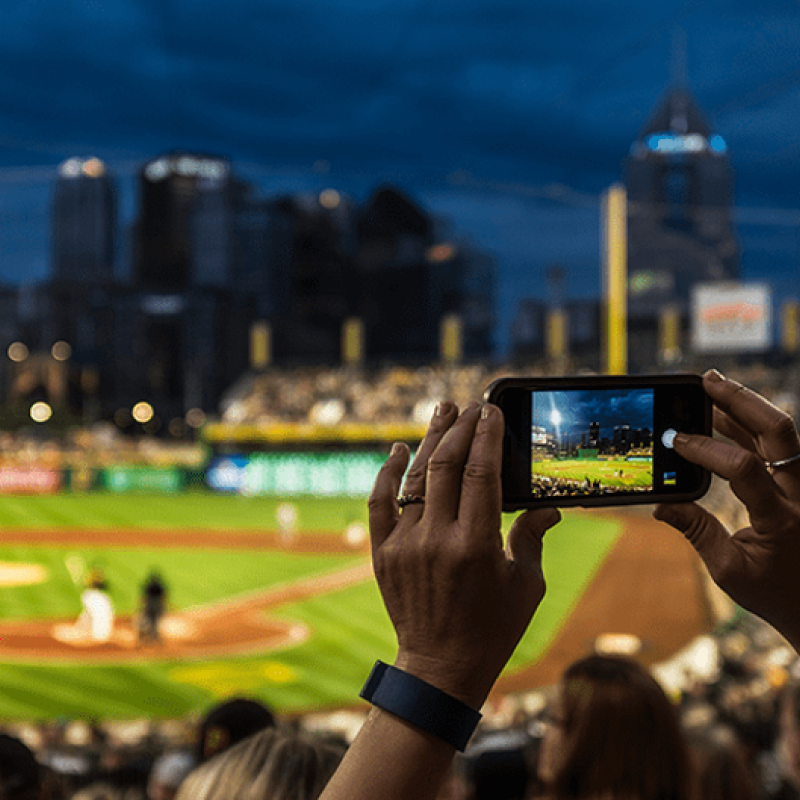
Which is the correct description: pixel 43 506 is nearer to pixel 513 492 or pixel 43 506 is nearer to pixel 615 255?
pixel 615 255

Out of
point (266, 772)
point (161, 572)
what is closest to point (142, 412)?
point (161, 572)

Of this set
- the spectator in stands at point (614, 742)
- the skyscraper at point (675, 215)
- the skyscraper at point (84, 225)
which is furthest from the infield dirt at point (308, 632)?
the skyscraper at point (84, 225)

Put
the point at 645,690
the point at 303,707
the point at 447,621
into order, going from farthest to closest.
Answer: the point at 303,707 < the point at 645,690 < the point at 447,621

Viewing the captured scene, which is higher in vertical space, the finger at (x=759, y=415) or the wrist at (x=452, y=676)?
the finger at (x=759, y=415)

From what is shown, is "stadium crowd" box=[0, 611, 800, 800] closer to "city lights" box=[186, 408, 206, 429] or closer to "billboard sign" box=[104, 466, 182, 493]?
"billboard sign" box=[104, 466, 182, 493]

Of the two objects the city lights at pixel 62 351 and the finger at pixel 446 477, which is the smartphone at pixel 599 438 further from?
the city lights at pixel 62 351

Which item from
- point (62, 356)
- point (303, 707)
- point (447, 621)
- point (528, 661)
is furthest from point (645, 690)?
point (62, 356)

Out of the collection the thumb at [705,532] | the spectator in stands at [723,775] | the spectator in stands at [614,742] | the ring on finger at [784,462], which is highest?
the ring on finger at [784,462]
